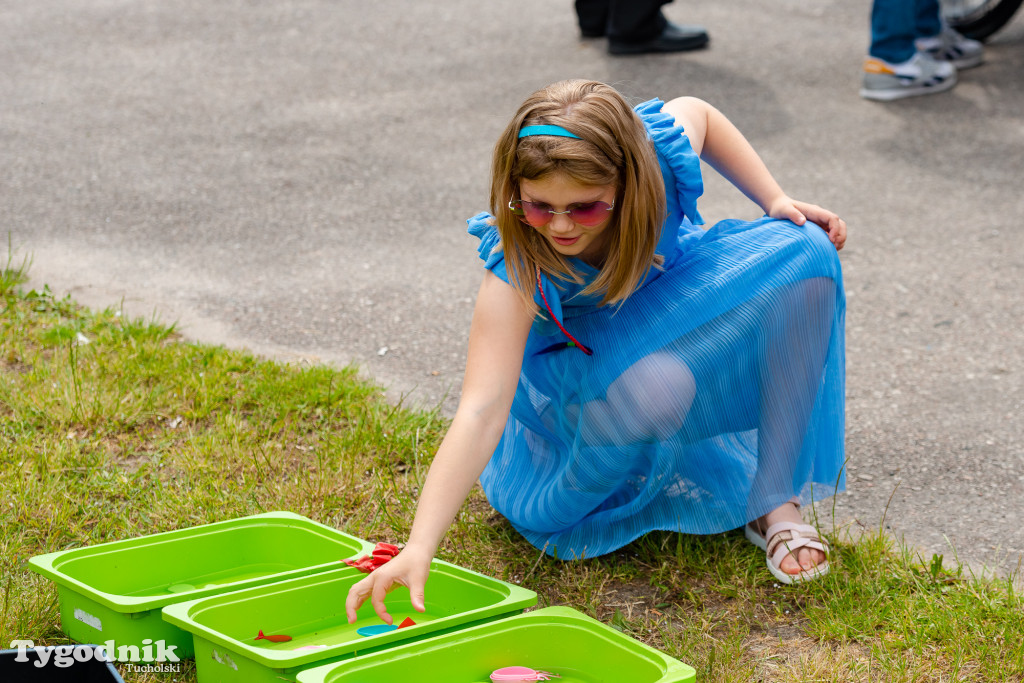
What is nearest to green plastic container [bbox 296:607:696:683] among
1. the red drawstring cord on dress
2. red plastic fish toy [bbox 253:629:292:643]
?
red plastic fish toy [bbox 253:629:292:643]

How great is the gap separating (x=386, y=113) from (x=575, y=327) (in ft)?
11.1

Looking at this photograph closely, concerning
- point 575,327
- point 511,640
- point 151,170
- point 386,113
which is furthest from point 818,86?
point 511,640

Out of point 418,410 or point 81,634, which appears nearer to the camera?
point 81,634

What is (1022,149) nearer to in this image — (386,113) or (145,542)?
(386,113)

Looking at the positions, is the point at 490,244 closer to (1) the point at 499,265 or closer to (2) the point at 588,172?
(1) the point at 499,265

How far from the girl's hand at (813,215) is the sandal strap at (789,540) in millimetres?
544

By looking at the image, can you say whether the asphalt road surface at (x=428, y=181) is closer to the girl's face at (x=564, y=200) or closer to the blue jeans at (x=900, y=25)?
the blue jeans at (x=900, y=25)

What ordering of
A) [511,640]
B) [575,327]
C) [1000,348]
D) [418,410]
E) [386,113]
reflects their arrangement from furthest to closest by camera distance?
[386,113], [1000,348], [418,410], [575,327], [511,640]

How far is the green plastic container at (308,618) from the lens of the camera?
159 cm

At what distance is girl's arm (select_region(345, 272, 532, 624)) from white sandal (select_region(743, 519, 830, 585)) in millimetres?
654

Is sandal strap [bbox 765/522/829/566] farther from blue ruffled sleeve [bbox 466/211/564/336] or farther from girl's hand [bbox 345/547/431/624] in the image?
girl's hand [bbox 345/547/431/624]

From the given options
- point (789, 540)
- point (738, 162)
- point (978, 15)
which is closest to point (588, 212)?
point (738, 162)

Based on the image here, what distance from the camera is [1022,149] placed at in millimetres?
4527

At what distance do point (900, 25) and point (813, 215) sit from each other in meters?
3.18
